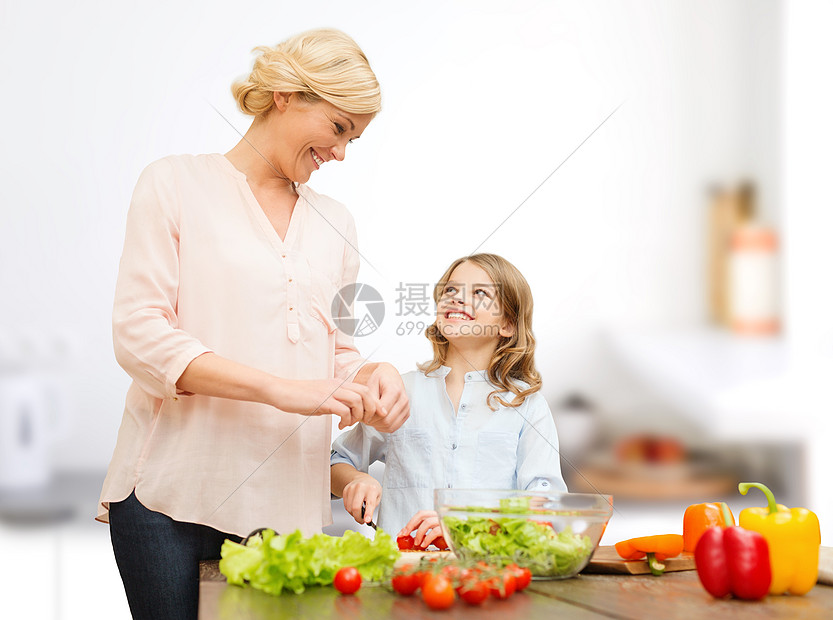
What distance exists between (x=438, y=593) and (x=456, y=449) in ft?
2.44

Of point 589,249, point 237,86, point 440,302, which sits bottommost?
point 440,302

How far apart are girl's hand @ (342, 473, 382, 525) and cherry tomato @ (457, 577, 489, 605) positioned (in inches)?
17.0

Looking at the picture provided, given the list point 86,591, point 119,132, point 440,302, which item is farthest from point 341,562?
point 119,132

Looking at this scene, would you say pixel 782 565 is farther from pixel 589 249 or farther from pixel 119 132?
pixel 119 132

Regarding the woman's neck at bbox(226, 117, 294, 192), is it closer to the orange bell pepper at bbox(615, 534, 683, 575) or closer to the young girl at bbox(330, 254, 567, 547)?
the young girl at bbox(330, 254, 567, 547)

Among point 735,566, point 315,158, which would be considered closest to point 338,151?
point 315,158

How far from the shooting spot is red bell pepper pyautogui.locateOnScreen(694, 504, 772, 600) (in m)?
0.87

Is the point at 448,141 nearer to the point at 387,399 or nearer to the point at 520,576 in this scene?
the point at 387,399

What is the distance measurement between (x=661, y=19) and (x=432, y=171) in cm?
74

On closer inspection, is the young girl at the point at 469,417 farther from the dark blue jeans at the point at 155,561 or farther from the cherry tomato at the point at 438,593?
the cherry tomato at the point at 438,593

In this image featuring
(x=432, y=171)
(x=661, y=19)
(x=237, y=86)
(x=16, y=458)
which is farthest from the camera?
(x=661, y=19)

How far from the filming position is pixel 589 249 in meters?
2.26

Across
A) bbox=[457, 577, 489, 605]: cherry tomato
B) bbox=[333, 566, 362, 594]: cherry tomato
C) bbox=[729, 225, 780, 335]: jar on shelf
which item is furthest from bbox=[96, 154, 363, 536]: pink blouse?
bbox=[729, 225, 780, 335]: jar on shelf

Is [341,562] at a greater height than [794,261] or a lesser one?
lesser
